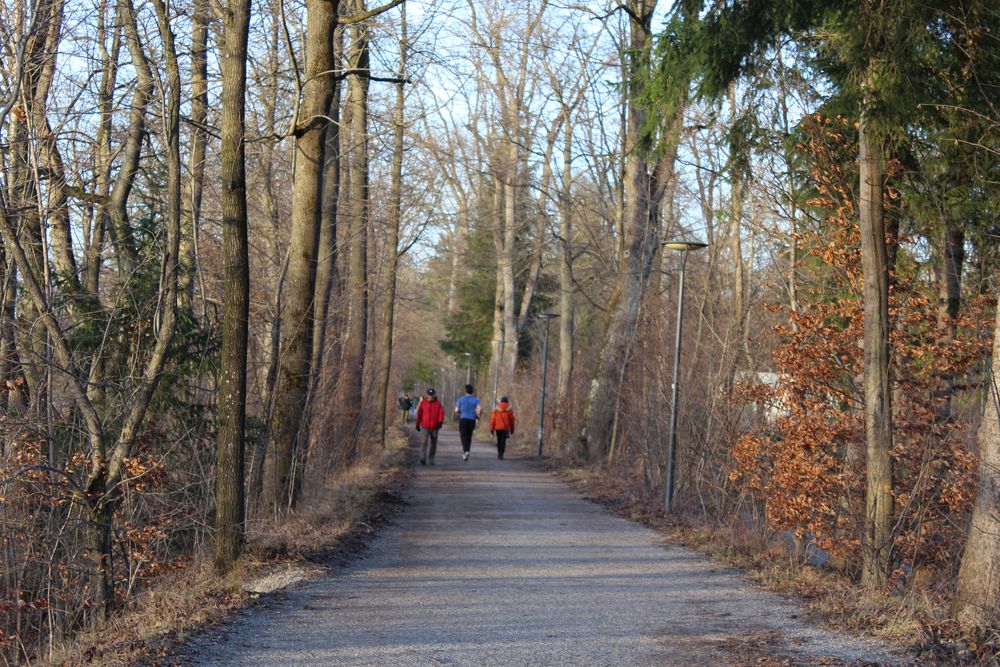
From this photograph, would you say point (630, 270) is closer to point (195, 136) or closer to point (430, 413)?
point (430, 413)

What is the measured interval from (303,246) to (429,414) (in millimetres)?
12360

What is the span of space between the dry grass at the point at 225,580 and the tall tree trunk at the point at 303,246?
989mm

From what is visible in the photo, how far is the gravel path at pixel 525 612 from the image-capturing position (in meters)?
7.07

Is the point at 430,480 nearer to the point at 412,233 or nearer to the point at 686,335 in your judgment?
the point at 686,335

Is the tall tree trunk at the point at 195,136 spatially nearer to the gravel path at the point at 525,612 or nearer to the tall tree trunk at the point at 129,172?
the tall tree trunk at the point at 129,172

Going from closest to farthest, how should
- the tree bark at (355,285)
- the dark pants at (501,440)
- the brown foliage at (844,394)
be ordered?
the brown foliage at (844,394) → the tree bark at (355,285) → the dark pants at (501,440)

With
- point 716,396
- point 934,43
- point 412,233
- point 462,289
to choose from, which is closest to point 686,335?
point 716,396

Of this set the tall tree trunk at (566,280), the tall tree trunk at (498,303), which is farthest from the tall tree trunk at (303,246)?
the tall tree trunk at (498,303)

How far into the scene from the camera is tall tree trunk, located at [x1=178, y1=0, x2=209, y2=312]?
13.1 m

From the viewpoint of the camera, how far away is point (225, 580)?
29.8 feet

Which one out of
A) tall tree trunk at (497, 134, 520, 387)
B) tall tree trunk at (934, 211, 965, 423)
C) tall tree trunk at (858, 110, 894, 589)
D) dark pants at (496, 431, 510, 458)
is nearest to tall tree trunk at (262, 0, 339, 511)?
tall tree trunk at (858, 110, 894, 589)

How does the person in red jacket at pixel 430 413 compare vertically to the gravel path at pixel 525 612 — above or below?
above

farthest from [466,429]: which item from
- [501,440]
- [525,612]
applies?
[525,612]

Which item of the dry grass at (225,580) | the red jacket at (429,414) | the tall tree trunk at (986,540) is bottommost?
the dry grass at (225,580)
